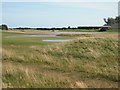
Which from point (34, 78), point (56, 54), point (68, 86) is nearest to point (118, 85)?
point (68, 86)

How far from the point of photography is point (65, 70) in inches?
579

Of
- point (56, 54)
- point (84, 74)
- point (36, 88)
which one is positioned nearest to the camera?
point (36, 88)

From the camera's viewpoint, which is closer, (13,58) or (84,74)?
(84,74)

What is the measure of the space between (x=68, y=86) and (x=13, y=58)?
325 inches

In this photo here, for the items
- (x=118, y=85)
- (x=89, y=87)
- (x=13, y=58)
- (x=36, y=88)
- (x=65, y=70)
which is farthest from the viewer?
(x=13, y=58)

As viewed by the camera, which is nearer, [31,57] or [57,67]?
[57,67]

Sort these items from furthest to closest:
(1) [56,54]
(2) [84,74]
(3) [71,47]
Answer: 1. (3) [71,47]
2. (1) [56,54]
3. (2) [84,74]

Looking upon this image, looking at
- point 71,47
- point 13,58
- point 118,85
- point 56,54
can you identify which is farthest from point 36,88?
point 71,47

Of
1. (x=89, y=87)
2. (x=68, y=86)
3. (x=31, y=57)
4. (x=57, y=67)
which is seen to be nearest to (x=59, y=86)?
(x=68, y=86)

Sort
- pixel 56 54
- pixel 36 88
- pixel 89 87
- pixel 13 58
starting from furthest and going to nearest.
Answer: pixel 56 54 → pixel 13 58 → pixel 89 87 → pixel 36 88

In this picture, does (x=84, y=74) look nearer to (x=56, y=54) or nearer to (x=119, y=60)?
(x=119, y=60)

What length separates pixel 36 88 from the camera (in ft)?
32.5

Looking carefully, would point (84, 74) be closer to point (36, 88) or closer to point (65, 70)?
point (65, 70)

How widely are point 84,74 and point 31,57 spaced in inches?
210
